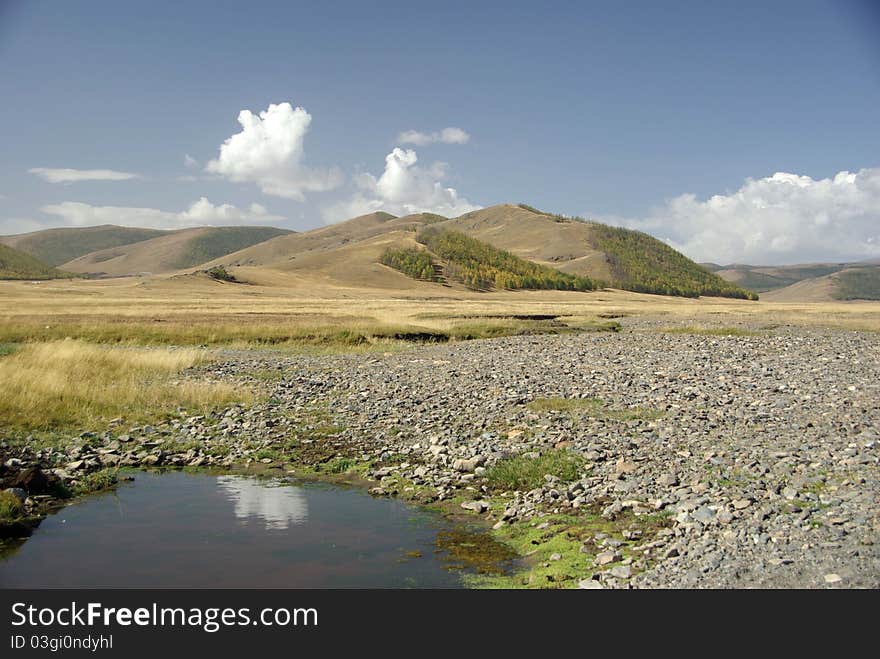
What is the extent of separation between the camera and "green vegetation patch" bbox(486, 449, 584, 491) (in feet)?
41.8

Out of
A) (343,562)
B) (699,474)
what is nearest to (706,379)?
(699,474)

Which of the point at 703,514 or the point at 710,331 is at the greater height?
the point at 710,331

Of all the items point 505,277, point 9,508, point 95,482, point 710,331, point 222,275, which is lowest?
point 95,482

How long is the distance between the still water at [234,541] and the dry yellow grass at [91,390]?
5.70 metres

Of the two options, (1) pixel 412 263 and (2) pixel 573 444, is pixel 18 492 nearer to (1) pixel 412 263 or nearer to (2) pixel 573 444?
(2) pixel 573 444

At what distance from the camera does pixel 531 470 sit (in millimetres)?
13070

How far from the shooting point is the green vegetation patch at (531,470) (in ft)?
41.8

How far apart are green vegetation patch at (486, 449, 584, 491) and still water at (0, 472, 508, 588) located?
1829 millimetres

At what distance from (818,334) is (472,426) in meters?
35.0

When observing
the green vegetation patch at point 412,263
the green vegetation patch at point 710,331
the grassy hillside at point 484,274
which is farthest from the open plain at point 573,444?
the grassy hillside at point 484,274

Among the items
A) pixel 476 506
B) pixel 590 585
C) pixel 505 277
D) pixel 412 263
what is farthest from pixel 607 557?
pixel 505 277

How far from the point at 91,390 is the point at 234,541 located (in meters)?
12.6

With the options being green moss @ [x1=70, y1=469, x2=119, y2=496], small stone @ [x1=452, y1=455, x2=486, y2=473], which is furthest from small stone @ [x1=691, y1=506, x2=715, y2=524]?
green moss @ [x1=70, y1=469, x2=119, y2=496]

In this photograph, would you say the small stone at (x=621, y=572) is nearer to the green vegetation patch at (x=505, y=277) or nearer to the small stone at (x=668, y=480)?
the small stone at (x=668, y=480)
